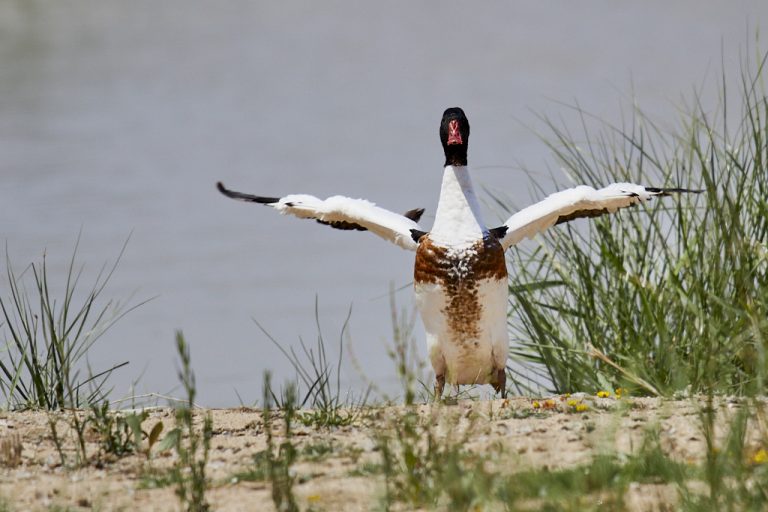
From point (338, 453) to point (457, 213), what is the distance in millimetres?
2445

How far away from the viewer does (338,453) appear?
175 inches

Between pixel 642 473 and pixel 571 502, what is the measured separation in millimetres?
752

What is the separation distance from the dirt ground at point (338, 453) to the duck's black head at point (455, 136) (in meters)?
1.86

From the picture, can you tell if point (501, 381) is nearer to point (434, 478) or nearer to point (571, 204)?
point (571, 204)

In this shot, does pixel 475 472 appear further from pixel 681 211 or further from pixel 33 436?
pixel 681 211

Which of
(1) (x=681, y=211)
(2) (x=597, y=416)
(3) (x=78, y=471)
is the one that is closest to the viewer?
(3) (x=78, y=471)

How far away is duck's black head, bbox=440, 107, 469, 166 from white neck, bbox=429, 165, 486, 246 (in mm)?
83

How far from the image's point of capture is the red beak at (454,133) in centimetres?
678

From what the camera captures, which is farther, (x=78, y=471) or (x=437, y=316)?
(x=437, y=316)

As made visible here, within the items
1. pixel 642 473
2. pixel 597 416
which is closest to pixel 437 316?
pixel 597 416

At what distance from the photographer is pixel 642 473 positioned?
12.7 ft

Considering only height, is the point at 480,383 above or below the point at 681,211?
below

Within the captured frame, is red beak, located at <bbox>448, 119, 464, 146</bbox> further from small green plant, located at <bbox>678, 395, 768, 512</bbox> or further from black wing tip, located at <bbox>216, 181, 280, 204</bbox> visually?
small green plant, located at <bbox>678, 395, 768, 512</bbox>

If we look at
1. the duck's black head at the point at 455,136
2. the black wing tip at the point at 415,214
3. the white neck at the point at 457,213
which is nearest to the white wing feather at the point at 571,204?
the white neck at the point at 457,213
